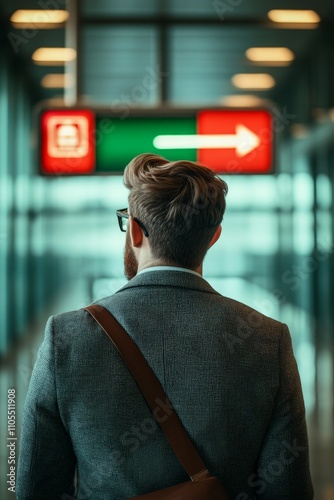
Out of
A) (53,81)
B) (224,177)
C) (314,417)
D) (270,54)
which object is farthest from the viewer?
(53,81)

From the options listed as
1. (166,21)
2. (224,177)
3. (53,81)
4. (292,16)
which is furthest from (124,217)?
(53,81)

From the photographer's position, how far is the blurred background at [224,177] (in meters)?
6.93

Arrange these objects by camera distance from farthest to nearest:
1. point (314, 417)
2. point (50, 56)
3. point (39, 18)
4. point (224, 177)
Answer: point (50, 56), point (39, 18), point (224, 177), point (314, 417)

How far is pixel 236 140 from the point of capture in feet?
9.45

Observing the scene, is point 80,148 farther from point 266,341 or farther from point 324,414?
point 324,414

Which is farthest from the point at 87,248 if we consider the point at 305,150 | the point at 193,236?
the point at 193,236

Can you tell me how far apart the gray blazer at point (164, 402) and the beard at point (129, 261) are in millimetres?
90

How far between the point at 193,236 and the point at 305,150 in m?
10.7

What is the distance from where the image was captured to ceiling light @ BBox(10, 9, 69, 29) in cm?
630

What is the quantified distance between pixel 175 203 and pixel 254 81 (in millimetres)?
11515

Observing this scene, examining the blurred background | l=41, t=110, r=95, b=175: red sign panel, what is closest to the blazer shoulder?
l=41, t=110, r=95, b=175: red sign panel

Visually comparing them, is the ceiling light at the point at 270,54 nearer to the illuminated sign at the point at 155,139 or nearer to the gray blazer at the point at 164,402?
the illuminated sign at the point at 155,139

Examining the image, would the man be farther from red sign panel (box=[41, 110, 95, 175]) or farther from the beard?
red sign panel (box=[41, 110, 95, 175])

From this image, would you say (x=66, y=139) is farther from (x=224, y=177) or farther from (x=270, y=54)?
(x=270, y=54)
